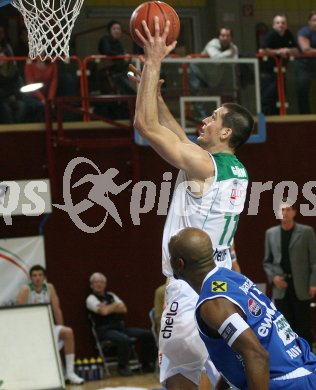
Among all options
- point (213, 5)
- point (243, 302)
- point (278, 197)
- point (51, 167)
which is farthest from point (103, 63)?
point (243, 302)

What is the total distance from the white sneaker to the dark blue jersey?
25.3 ft

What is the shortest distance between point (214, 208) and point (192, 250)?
50.1 inches

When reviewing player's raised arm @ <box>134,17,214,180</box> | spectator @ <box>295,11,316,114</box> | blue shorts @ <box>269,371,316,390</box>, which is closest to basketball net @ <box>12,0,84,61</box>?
player's raised arm @ <box>134,17,214,180</box>

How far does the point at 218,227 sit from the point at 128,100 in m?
7.10

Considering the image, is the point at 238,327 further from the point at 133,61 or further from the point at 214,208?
the point at 133,61

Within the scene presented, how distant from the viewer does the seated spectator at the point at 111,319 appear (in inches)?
501

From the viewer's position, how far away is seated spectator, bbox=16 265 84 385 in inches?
485

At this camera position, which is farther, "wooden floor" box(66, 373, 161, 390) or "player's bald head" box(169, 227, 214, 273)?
"wooden floor" box(66, 373, 161, 390)

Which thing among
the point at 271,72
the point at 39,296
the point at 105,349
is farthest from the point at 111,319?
the point at 271,72

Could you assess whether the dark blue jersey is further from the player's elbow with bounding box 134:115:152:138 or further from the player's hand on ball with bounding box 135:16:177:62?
the player's hand on ball with bounding box 135:16:177:62

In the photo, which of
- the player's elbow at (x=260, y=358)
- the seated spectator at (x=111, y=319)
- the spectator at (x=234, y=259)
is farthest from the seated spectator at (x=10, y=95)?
the player's elbow at (x=260, y=358)

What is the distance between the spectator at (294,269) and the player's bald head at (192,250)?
23.9 ft

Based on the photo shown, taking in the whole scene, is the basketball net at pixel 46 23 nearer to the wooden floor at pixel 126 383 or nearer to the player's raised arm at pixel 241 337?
the player's raised arm at pixel 241 337

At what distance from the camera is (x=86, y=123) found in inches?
521
